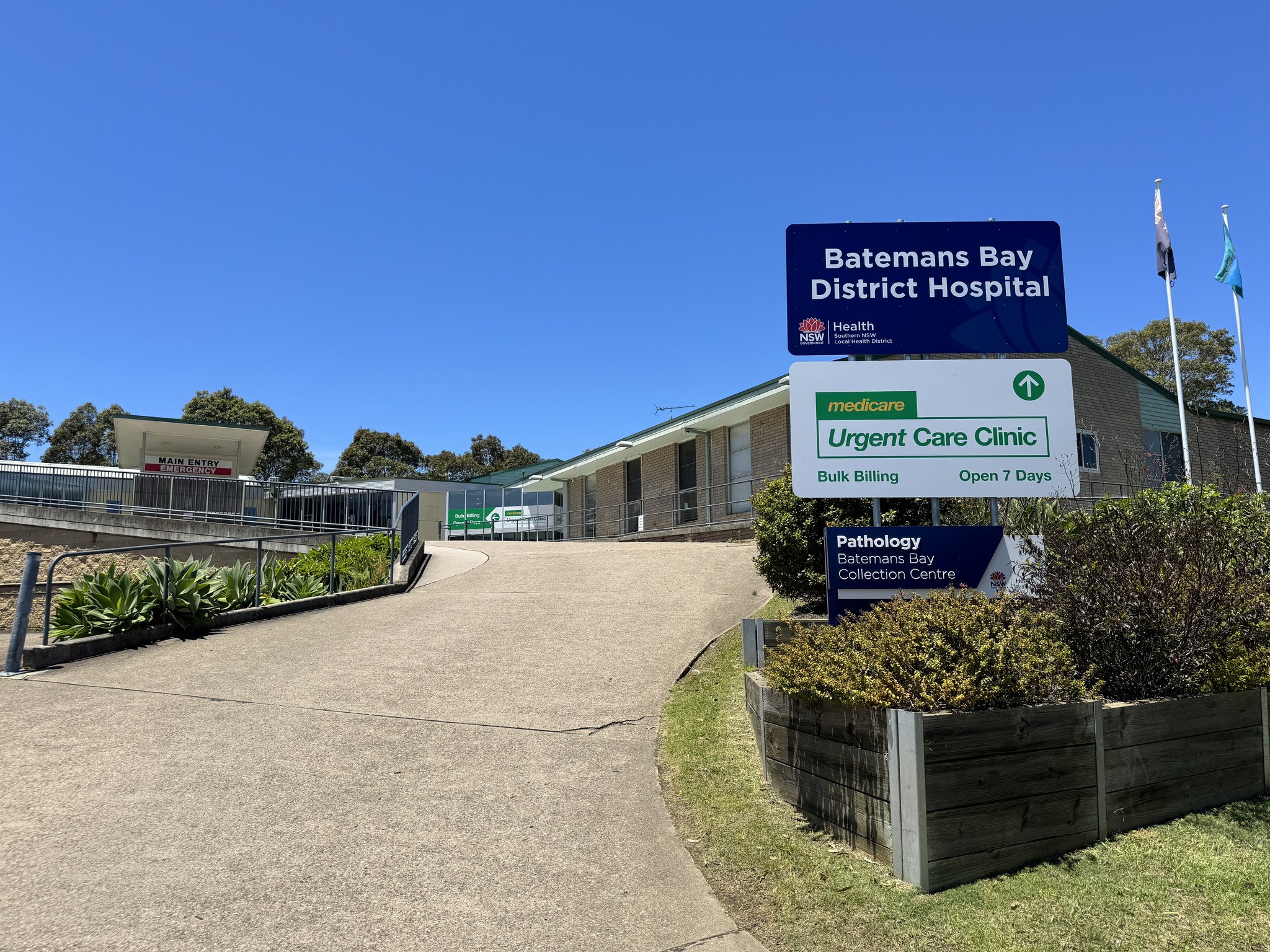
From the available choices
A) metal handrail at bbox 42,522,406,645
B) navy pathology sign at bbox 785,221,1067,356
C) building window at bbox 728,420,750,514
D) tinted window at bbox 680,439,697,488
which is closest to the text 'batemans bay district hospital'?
navy pathology sign at bbox 785,221,1067,356

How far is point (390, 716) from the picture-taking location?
7.04 metres

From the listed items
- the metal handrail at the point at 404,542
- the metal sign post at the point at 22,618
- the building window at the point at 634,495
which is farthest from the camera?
the building window at the point at 634,495

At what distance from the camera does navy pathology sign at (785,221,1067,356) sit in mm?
7852

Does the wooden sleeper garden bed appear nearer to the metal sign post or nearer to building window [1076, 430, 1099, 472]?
the metal sign post

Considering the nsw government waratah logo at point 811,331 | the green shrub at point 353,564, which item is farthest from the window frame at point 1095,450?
the green shrub at point 353,564

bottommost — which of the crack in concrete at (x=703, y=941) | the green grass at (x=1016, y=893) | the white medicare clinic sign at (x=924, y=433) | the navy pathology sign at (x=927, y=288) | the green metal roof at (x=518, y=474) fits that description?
the crack in concrete at (x=703, y=941)

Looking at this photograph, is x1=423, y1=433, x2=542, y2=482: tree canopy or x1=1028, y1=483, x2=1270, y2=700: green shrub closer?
x1=1028, y1=483, x2=1270, y2=700: green shrub

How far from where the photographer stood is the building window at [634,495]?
29844 mm

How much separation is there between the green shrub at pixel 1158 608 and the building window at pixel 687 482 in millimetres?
20629

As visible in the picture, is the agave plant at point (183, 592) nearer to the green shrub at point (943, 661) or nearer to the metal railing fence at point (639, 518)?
the green shrub at point (943, 661)

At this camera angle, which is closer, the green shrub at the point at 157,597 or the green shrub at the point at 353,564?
the green shrub at the point at 157,597

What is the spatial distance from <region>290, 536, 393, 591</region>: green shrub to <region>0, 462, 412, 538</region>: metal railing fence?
20.7ft

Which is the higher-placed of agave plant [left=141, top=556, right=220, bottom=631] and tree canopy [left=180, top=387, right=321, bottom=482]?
tree canopy [left=180, top=387, right=321, bottom=482]

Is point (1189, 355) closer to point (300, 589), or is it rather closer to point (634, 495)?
point (634, 495)
